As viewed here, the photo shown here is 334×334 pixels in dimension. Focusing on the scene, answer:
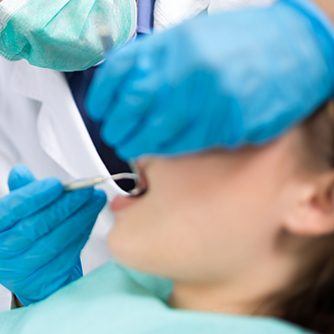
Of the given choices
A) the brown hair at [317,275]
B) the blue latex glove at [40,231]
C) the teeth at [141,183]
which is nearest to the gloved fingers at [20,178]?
the blue latex glove at [40,231]

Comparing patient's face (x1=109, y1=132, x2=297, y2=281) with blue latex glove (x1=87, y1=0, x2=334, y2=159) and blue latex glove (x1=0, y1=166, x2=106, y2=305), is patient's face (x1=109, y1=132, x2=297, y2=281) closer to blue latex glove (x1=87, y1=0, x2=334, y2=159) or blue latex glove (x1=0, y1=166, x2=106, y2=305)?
blue latex glove (x1=87, y1=0, x2=334, y2=159)

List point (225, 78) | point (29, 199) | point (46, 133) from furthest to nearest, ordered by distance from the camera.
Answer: point (46, 133) → point (29, 199) → point (225, 78)

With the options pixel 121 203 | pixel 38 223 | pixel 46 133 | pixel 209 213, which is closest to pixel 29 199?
pixel 38 223

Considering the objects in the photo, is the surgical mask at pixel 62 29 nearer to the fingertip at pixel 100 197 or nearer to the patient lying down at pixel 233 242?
the fingertip at pixel 100 197

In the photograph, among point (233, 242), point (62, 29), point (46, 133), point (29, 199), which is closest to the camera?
point (233, 242)

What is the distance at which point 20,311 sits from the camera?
761mm

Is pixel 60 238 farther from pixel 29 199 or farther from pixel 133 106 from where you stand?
pixel 133 106

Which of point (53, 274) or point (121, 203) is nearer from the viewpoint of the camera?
point (121, 203)

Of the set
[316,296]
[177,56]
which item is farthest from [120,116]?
[316,296]

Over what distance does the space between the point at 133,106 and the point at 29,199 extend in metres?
0.31

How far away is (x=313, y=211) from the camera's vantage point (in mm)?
536

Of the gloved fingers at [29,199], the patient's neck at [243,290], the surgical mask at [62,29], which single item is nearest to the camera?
the patient's neck at [243,290]

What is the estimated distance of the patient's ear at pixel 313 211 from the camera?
0.53 meters

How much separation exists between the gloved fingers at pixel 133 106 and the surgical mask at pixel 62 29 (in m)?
0.50
